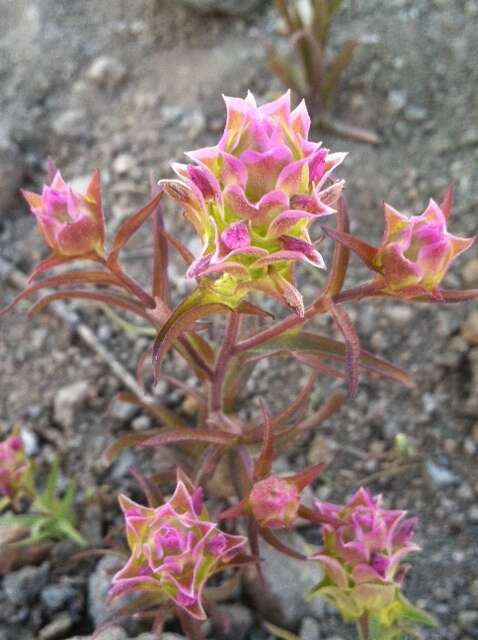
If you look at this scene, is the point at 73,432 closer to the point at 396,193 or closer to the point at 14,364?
the point at 14,364

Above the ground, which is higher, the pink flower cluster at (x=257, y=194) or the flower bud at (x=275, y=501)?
the pink flower cluster at (x=257, y=194)

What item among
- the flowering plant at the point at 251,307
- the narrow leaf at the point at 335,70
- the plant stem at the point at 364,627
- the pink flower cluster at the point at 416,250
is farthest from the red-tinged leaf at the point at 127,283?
the narrow leaf at the point at 335,70

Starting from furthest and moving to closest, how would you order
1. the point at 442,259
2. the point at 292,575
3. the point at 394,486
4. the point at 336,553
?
the point at 394,486 < the point at 292,575 < the point at 336,553 < the point at 442,259

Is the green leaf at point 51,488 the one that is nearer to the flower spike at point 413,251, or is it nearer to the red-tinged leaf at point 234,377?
the red-tinged leaf at point 234,377

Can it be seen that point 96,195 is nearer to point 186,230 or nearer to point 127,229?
point 127,229

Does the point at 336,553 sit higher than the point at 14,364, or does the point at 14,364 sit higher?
the point at 14,364

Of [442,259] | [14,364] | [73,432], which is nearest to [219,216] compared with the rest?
[442,259]

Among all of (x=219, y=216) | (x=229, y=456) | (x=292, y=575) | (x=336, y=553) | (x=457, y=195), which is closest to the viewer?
(x=219, y=216)

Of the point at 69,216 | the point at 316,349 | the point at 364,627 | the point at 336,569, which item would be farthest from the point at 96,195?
the point at 364,627
